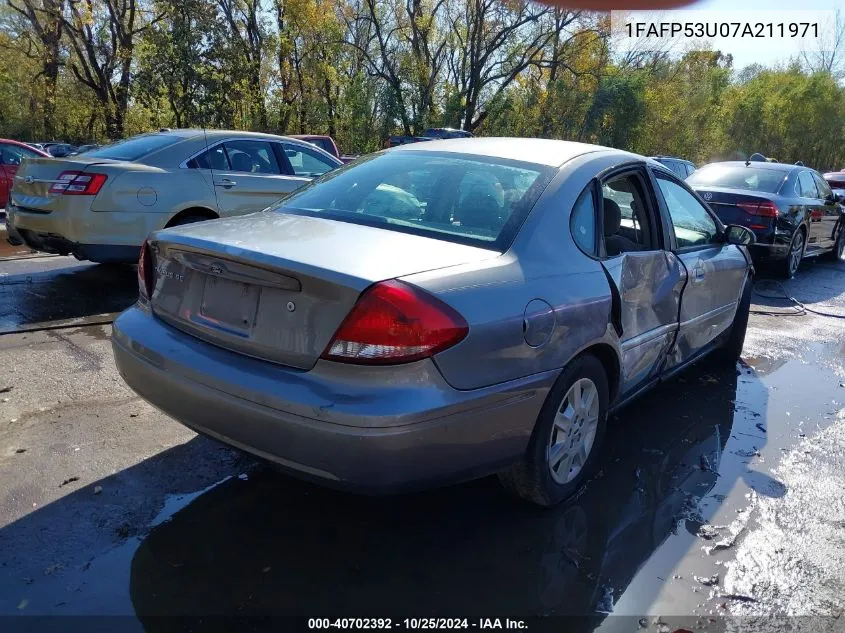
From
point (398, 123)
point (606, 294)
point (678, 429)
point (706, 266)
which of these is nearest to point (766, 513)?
point (678, 429)

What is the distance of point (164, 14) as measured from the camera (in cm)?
2314

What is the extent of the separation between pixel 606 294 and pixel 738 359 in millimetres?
3134

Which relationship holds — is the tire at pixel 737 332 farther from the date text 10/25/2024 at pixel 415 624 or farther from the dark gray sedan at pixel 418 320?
the date text 10/25/2024 at pixel 415 624

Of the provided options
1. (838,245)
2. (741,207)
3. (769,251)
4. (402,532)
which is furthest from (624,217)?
(838,245)

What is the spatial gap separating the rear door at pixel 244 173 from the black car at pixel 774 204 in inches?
224

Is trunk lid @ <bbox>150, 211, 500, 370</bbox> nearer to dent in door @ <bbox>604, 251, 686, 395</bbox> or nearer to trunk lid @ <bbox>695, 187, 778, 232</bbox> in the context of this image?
dent in door @ <bbox>604, 251, 686, 395</bbox>

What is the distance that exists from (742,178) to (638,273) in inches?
300

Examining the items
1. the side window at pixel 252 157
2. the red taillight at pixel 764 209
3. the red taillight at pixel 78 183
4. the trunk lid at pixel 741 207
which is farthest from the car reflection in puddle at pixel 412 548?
the red taillight at pixel 764 209

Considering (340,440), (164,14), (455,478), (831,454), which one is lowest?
(831,454)

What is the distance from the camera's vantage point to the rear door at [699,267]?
166 inches

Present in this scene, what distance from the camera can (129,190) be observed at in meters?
6.54

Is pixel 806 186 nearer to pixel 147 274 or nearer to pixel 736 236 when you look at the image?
pixel 736 236

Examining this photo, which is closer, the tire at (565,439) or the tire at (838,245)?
the tire at (565,439)

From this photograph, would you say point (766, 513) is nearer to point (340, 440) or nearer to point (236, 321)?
point (340, 440)
